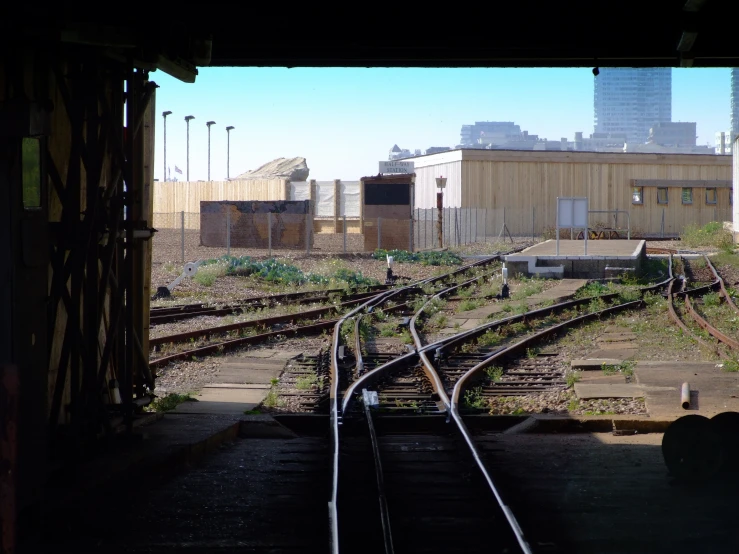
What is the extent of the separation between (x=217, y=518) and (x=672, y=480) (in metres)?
3.53

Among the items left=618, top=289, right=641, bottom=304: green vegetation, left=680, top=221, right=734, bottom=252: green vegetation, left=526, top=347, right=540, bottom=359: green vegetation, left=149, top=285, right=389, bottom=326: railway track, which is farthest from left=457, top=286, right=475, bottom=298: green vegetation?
left=680, top=221, right=734, bottom=252: green vegetation

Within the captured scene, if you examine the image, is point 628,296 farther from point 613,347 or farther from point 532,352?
point 532,352

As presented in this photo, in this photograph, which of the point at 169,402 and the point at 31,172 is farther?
the point at 169,402

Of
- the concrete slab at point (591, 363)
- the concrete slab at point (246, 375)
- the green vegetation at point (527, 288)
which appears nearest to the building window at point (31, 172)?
the concrete slab at point (246, 375)

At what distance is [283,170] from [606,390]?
223ft

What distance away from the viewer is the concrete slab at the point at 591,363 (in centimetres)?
1277

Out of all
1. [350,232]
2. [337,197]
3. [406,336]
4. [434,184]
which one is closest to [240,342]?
[406,336]

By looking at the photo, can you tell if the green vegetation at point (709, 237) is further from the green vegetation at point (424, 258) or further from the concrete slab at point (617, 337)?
the concrete slab at point (617, 337)

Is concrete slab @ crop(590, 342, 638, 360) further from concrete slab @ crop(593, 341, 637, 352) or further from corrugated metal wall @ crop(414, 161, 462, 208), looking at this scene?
corrugated metal wall @ crop(414, 161, 462, 208)

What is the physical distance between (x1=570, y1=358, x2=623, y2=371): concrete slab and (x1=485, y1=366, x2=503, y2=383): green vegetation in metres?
1.06

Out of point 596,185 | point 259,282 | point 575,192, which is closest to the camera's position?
point 259,282

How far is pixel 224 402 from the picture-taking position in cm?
1062

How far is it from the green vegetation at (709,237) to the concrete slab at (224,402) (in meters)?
32.6

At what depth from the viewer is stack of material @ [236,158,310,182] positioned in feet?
236
